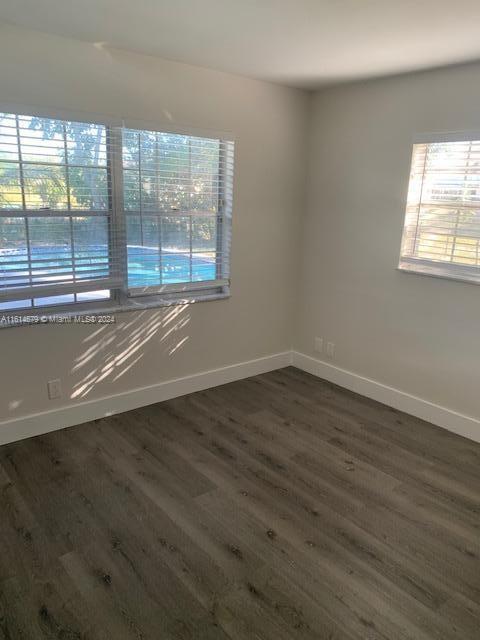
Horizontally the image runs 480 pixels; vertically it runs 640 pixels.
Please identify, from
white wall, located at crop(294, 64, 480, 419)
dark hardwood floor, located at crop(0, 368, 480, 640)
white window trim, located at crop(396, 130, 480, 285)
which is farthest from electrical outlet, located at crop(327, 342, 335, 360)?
white window trim, located at crop(396, 130, 480, 285)

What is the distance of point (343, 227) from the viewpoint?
3.94 meters

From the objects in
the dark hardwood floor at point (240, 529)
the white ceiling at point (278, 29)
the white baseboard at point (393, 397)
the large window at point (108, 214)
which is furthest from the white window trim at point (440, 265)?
the large window at point (108, 214)

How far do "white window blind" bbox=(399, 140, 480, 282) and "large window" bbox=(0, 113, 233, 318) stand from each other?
4.44 feet

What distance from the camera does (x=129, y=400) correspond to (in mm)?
3539

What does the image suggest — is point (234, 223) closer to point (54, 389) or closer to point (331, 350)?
point (331, 350)

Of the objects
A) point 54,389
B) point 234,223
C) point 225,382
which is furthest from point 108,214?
point 225,382

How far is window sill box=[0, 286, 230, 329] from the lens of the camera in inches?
116

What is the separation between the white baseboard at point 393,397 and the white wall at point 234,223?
1.11 ft

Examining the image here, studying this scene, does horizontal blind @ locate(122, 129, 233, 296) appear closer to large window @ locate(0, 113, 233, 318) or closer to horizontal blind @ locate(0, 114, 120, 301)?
large window @ locate(0, 113, 233, 318)

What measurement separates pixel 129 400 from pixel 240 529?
4.86 feet

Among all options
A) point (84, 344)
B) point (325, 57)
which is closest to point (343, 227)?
point (325, 57)

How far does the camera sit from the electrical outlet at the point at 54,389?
3.14 m

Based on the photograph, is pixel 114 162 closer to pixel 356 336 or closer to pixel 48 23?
pixel 48 23

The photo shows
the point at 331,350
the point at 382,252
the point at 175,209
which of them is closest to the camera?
the point at 175,209
